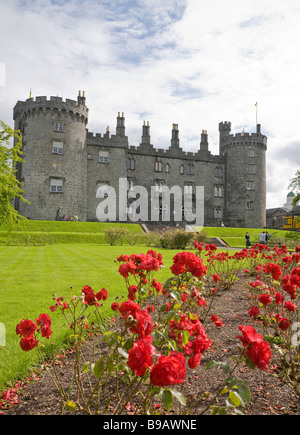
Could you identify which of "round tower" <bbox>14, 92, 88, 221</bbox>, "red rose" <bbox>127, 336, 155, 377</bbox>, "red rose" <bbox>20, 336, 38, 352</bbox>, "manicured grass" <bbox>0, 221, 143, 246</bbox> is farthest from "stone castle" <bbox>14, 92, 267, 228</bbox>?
"red rose" <bbox>127, 336, 155, 377</bbox>

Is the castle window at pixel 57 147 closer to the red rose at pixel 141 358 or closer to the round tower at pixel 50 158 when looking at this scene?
the round tower at pixel 50 158

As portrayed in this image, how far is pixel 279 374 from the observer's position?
133 inches

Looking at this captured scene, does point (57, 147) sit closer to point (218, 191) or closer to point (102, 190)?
point (102, 190)

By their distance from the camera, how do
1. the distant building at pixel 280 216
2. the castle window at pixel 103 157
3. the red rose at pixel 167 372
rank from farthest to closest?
1. the distant building at pixel 280 216
2. the castle window at pixel 103 157
3. the red rose at pixel 167 372

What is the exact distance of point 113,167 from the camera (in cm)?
3759

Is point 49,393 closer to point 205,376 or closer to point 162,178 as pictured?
point 205,376

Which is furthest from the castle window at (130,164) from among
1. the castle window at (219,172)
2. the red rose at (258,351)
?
the red rose at (258,351)

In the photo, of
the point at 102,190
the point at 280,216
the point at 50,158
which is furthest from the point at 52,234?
the point at 280,216

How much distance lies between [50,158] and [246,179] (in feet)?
88.3

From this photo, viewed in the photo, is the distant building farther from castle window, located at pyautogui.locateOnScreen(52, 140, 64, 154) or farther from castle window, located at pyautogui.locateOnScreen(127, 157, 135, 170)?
castle window, located at pyautogui.locateOnScreen(52, 140, 64, 154)

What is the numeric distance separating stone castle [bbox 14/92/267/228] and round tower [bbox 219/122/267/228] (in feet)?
0.45

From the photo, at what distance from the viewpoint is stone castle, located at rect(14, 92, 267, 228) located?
3250 cm

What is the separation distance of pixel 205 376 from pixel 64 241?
21038 millimetres

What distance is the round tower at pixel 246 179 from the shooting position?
43.4 m
